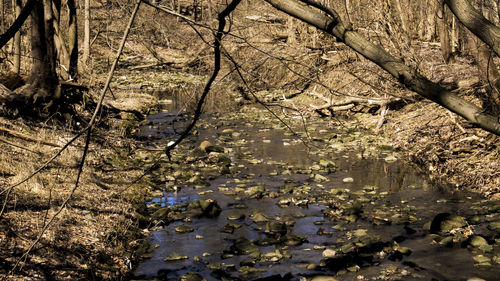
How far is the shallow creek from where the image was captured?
19.4ft

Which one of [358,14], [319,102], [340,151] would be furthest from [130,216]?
[319,102]

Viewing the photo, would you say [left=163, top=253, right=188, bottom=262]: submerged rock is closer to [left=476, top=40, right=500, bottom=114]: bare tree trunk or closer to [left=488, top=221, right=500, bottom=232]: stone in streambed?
[left=488, top=221, right=500, bottom=232]: stone in streambed

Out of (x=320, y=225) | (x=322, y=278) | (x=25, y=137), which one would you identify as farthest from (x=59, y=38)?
(x=322, y=278)

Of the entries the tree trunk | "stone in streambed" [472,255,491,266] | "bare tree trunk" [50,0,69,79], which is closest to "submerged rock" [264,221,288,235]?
"stone in streambed" [472,255,491,266]

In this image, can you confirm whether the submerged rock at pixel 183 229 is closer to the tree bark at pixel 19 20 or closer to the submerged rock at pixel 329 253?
the submerged rock at pixel 329 253

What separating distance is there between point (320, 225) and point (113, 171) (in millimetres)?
3967

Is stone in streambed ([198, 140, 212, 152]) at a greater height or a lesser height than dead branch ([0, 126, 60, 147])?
lesser

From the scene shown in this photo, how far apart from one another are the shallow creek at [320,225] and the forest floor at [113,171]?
450 mm

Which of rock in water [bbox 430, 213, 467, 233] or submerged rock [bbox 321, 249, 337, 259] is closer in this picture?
submerged rock [bbox 321, 249, 337, 259]

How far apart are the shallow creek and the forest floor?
1.48 feet

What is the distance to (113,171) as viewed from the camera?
9.23 m

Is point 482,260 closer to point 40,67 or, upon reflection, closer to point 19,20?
point 19,20

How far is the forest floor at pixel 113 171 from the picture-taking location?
5.23m

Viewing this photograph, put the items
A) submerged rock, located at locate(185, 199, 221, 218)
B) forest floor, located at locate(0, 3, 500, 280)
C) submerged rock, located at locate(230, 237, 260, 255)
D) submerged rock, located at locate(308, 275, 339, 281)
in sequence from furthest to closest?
submerged rock, located at locate(185, 199, 221, 218) < submerged rock, located at locate(230, 237, 260, 255) < submerged rock, located at locate(308, 275, 339, 281) < forest floor, located at locate(0, 3, 500, 280)
